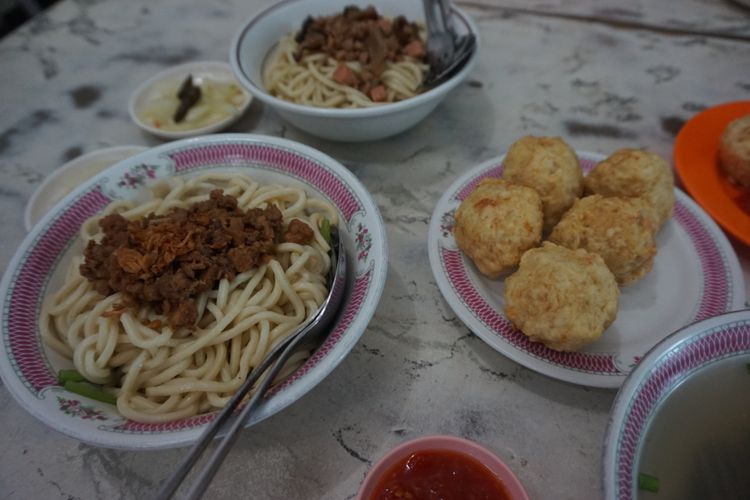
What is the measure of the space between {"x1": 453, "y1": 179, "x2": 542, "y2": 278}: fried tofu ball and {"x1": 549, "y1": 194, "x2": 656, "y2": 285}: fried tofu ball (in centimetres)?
15

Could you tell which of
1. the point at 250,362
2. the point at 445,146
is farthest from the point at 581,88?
the point at 250,362

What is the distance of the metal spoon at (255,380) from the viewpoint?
119 cm

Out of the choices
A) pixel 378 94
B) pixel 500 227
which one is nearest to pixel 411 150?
pixel 378 94

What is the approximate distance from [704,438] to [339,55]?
2920 mm

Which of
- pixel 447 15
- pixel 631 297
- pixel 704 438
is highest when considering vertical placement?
pixel 447 15

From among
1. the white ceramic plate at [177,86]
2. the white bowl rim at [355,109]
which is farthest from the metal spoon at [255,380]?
the white ceramic plate at [177,86]

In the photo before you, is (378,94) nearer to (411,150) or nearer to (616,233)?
(411,150)

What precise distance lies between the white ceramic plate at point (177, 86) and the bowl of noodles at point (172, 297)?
2.83ft

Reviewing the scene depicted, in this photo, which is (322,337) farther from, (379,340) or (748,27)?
(748,27)

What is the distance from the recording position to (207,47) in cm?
401

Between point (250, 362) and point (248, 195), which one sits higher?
point (248, 195)

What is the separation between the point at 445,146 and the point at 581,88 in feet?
4.06

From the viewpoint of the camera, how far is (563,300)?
65.6 inches

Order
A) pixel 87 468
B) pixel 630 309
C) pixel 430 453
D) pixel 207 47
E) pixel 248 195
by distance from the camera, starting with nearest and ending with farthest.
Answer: pixel 430 453
pixel 87 468
pixel 630 309
pixel 248 195
pixel 207 47
